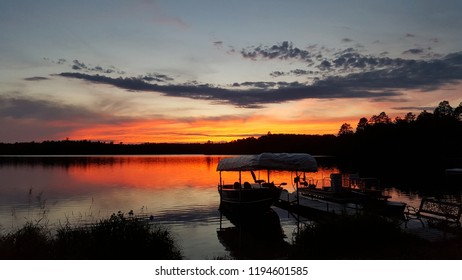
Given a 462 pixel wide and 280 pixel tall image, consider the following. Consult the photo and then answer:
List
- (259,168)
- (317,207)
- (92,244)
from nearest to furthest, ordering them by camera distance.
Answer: (92,244)
(317,207)
(259,168)

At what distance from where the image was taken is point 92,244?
12.4m

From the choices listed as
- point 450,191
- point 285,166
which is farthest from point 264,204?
point 450,191

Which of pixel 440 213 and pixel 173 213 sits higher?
pixel 440 213

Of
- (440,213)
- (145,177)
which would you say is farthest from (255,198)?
(145,177)

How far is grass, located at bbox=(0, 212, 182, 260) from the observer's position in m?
11.8

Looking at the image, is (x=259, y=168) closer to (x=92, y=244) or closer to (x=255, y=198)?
(x=255, y=198)

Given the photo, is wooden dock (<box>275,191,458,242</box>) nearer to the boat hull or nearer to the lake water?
the lake water

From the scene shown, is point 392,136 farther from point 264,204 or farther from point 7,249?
point 7,249

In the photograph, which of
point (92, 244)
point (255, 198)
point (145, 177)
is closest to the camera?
point (92, 244)

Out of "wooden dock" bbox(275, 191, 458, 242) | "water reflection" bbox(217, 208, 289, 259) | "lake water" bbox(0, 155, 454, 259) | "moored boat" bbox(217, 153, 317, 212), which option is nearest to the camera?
"wooden dock" bbox(275, 191, 458, 242)

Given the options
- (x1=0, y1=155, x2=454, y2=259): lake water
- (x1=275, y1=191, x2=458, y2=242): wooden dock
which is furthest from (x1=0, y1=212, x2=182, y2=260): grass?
(x1=275, y1=191, x2=458, y2=242): wooden dock

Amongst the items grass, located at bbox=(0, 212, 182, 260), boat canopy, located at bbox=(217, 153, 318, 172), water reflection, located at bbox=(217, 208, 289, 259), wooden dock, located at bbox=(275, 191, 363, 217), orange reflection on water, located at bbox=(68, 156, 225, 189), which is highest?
boat canopy, located at bbox=(217, 153, 318, 172)

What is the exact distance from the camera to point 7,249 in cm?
1152
